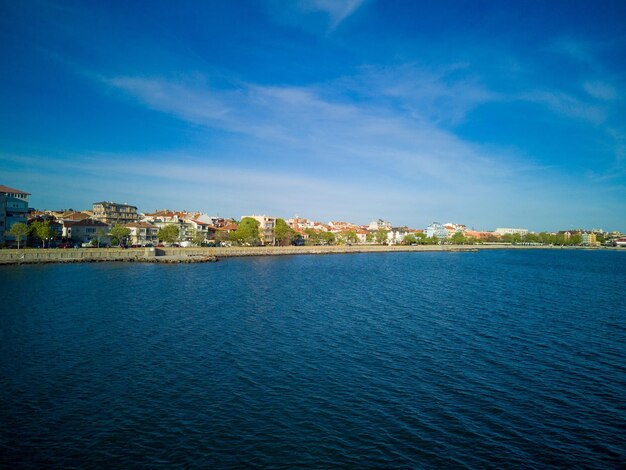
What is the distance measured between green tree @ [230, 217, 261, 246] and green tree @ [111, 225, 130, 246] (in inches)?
1090

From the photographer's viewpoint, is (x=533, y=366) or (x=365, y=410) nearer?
(x=365, y=410)

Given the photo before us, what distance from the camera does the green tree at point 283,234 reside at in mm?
123812

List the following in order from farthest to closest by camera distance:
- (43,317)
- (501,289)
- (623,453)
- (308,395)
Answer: (501,289) → (43,317) → (308,395) → (623,453)

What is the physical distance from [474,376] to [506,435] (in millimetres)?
5463

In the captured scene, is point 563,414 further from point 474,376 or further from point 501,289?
point 501,289

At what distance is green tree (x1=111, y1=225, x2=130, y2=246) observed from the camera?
89.3 m

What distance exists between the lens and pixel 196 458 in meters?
12.2

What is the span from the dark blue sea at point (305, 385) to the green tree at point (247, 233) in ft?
244

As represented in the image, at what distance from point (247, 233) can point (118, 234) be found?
108 ft

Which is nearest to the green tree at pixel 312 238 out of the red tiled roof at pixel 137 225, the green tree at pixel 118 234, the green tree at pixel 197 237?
the green tree at pixel 197 237

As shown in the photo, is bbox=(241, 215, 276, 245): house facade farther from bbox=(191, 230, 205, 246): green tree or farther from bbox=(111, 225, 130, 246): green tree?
bbox=(111, 225, 130, 246): green tree

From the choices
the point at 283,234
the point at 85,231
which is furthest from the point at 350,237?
the point at 85,231

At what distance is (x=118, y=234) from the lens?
293ft

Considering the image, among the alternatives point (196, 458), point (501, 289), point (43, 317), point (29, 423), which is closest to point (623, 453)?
point (196, 458)
